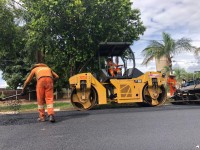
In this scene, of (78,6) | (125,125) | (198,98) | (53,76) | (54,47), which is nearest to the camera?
(125,125)

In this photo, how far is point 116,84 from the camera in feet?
37.0

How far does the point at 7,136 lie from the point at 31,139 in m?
0.60

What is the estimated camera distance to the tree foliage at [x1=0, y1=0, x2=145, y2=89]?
14.7 m

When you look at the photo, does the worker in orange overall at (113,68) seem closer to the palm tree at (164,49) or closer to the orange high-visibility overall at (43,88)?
the orange high-visibility overall at (43,88)

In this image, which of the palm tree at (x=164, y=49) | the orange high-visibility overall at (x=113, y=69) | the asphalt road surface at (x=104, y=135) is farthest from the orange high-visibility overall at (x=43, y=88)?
the palm tree at (x=164, y=49)

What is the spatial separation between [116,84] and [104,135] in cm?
614

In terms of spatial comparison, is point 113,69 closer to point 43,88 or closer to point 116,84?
point 116,84

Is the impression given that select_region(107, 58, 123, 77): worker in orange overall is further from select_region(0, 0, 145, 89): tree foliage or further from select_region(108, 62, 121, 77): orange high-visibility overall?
select_region(0, 0, 145, 89): tree foliage

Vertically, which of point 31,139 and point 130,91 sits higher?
point 130,91

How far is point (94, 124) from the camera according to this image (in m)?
6.39

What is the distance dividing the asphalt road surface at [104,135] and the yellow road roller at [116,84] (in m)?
4.14

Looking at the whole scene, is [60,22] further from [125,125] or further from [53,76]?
[125,125]

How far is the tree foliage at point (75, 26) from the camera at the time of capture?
14695 mm

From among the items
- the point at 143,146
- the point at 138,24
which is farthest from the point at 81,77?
the point at 138,24
